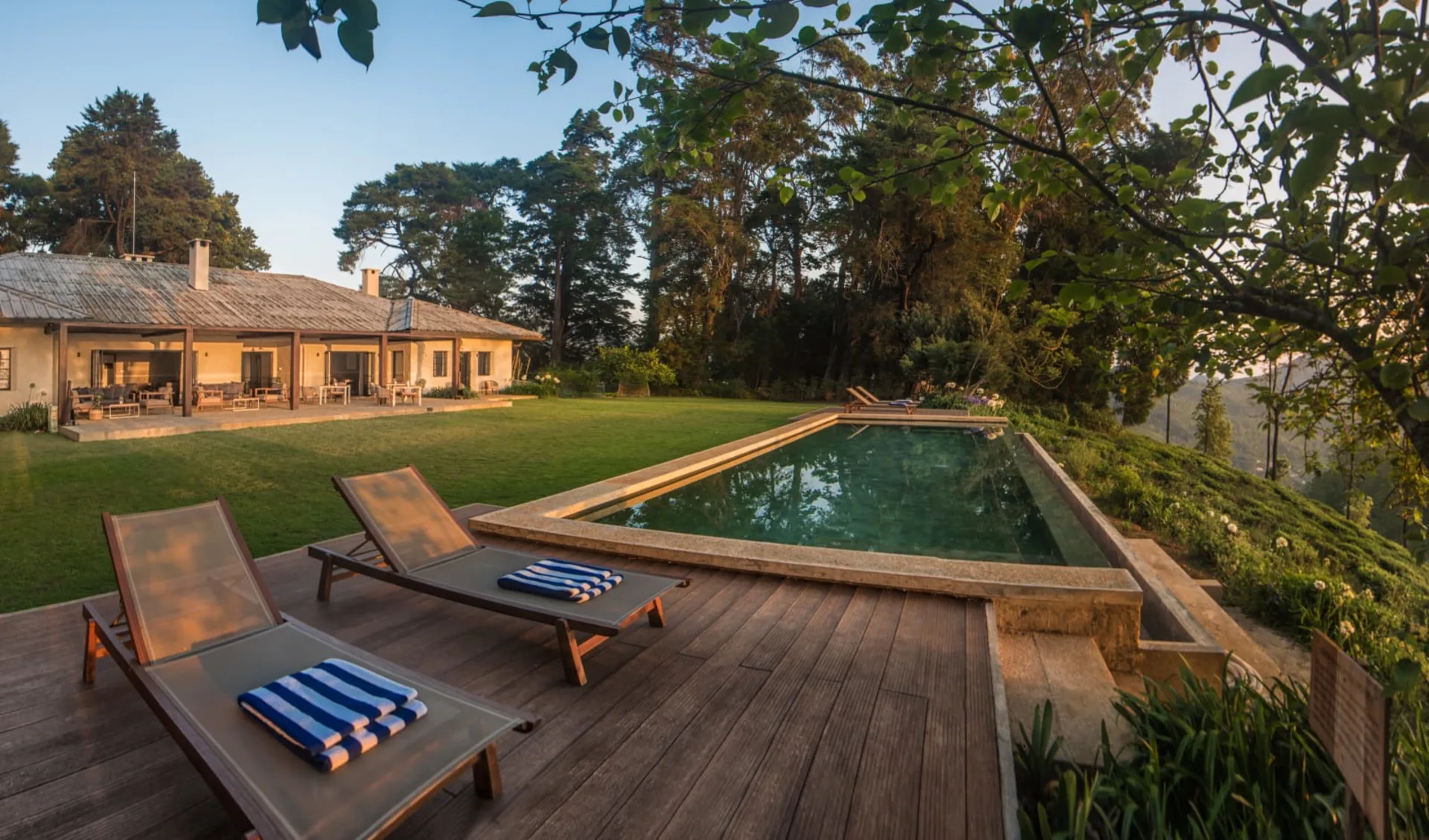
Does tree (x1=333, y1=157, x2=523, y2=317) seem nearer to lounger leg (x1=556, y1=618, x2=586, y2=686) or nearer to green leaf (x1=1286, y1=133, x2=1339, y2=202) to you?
lounger leg (x1=556, y1=618, x2=586, y2=686)

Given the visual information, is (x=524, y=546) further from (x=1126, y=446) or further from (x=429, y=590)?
(x=1126, y=446)

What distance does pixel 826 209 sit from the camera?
29.4 meters

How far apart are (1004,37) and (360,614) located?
→ 12.7ft

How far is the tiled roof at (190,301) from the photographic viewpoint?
15.2 meters

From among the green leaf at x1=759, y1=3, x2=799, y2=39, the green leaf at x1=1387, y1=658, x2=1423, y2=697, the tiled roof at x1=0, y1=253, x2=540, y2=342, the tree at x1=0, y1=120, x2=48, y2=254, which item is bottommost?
the green leaf at x1=1387, y1=658, x2=1423, y2=697

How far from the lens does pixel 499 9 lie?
1.35 m

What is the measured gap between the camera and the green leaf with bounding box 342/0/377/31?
1.07 meters

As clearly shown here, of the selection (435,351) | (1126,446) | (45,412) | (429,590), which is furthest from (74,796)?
(435,351)

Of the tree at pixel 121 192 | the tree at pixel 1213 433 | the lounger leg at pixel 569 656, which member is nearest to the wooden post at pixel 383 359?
the tree at pixel 121 192

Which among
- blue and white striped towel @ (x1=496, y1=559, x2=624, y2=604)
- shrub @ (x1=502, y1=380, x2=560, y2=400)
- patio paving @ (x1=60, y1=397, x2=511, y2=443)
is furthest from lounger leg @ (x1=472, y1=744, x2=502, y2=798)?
shrub @ (x1=502, y1=380, x2=560, y2=400)

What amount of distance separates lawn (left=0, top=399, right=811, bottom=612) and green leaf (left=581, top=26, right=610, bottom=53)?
16.2 ft

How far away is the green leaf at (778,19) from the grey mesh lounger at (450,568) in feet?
7.69

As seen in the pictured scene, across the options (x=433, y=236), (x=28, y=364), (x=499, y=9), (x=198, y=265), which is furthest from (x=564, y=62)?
(x=433, y=236)

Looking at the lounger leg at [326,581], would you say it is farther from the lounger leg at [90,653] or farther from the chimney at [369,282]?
the chimney at [369,282]
